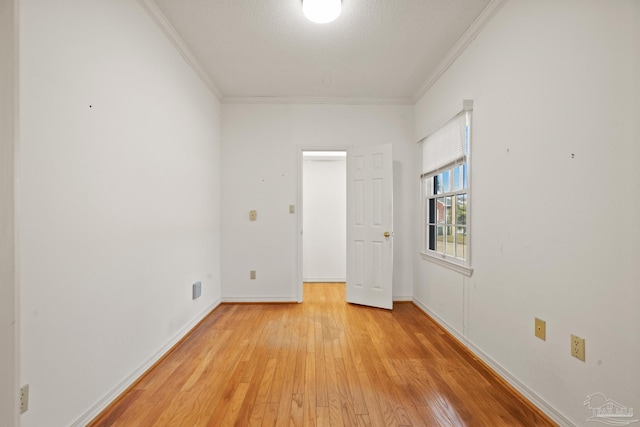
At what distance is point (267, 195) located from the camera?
12.4 feet

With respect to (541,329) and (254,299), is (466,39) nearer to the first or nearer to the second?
(541,329)

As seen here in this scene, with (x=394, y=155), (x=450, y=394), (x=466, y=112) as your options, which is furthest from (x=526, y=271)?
(x=394, y=155)

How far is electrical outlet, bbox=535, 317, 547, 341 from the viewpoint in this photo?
166 cm

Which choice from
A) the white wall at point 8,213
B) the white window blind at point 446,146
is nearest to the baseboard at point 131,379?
the white wall at point 8,213

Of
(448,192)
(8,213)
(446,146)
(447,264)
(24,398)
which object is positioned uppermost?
(446,146)

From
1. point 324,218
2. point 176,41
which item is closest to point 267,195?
point 324,218

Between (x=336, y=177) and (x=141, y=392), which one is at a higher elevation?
(x=336, y=177)

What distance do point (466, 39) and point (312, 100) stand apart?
183 centimetres

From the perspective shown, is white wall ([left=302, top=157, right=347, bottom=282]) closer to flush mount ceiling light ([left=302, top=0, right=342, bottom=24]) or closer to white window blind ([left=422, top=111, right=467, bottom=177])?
white window blind ([left=422, top=111, right=467, bottom=177])

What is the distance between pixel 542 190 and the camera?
167cm

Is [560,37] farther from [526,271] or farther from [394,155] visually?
[394,155]

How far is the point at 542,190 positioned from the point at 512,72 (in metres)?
0.82

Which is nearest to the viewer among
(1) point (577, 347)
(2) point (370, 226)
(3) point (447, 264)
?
(1) point (577, 347)

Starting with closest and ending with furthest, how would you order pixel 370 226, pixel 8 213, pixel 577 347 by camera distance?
pixel 8 213 < pixel 577 347 < pixel 370 226
